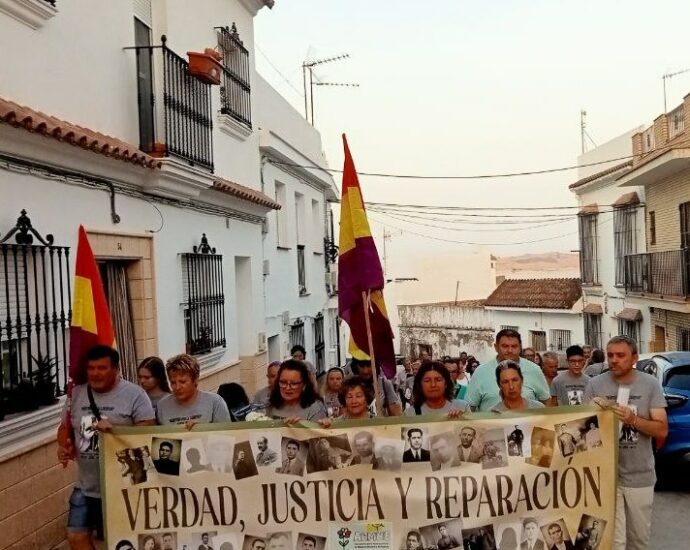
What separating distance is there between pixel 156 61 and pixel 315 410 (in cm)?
523

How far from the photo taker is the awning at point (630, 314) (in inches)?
875

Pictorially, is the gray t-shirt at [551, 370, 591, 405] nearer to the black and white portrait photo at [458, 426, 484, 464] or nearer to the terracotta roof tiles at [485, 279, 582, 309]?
the black and white portrait photo at [458, 426, 484, 464]

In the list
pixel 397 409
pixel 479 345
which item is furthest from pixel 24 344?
pixel 479 345

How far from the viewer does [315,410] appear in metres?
5.54

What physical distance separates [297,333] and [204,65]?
8.26 meters

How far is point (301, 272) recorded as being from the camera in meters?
17.7

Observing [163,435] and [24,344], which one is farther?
[24,344]

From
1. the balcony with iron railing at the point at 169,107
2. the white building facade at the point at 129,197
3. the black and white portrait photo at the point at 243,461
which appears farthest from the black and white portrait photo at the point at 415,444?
the balcony with iron railing at the point at 169,107

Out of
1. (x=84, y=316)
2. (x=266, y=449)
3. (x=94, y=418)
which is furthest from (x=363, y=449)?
(x=84, y=316)

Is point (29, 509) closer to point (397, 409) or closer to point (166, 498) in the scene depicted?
point (166, 498)

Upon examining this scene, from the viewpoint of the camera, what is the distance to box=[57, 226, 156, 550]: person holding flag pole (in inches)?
198

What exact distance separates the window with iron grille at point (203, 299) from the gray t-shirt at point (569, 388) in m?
4.45

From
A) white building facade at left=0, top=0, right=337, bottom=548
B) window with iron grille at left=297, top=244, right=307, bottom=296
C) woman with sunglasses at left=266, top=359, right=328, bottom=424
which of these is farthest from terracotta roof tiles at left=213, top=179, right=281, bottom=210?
woman with sunglasses at left=266, top=359, right=328, bottom=424

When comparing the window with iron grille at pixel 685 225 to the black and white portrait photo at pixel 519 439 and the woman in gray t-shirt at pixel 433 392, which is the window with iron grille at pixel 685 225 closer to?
the woman in gray t-shirt at pixel 433 392
